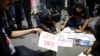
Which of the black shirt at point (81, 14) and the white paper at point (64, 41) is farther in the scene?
the black shirt at point (81, 14)

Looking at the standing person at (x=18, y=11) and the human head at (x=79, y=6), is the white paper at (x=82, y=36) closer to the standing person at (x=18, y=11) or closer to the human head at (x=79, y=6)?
the human head at (x=79, y=6)

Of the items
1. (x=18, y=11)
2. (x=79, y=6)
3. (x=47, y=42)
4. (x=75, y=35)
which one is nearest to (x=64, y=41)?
(x=75, y=35)

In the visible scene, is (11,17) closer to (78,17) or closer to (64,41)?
(78,17)

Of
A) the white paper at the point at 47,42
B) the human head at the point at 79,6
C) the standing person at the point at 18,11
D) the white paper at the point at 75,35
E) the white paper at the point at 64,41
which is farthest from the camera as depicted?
the standing person at the point at 18,11

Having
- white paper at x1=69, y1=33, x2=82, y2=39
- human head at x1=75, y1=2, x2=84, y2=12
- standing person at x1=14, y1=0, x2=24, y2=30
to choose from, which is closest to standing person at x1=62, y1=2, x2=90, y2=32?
human head at x1=75, y1=2, x2=84, y2=12

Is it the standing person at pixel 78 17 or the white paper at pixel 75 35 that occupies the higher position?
the standing person at pixel 78 17

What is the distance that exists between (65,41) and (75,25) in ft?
2.52

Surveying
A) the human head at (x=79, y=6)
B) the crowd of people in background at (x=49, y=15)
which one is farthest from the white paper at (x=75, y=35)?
the human head at (x=79, y=6)

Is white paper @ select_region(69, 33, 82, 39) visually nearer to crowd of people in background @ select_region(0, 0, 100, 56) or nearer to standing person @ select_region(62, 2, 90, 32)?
crowd of people in background @ select_region(0, 0, 100, 56)

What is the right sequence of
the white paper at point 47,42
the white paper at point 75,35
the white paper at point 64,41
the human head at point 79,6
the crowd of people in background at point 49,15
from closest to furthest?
the white paper at point 47,42
the white paper at point 64,41
the white paper at point 75,35
the crowd of people in background at point 49,15
the human head at point 79,6

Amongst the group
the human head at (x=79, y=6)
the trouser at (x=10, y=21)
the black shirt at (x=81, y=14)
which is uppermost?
the human head at (x=79, y=6)

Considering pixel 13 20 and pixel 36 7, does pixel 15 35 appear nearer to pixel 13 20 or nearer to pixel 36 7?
pixel 13 20

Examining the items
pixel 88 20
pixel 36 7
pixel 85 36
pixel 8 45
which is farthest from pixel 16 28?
pixel 8 45

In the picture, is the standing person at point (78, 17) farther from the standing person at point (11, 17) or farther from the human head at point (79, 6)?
the standing person at point (11, 17)
